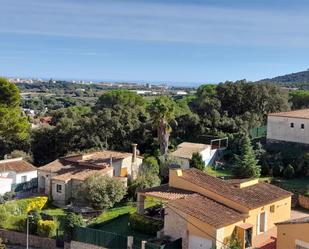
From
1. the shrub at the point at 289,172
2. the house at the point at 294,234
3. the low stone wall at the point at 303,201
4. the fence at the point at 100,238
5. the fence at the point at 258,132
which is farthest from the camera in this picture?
the fence at the point at 258,132

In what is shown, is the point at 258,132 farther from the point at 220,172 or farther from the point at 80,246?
the point at 80,246

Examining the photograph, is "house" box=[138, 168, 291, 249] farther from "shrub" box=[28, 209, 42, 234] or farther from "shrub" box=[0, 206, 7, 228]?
"shrub" box=[0, 206, 7, 228]

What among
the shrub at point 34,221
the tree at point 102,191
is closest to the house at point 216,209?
the tree at point 102,191

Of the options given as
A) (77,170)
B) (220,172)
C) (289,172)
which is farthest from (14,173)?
(289,172)

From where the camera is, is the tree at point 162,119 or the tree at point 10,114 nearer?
the tree at point 162,119

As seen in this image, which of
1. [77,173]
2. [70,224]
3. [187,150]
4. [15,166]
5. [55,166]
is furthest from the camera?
[187,150]

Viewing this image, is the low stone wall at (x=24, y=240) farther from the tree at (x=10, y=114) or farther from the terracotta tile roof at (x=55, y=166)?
the tree at (x=10, y=114)

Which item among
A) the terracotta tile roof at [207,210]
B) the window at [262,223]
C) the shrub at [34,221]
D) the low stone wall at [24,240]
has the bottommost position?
the low stone wall at [24,240]
